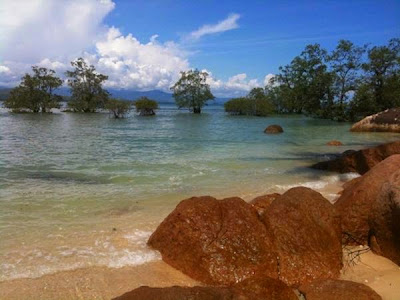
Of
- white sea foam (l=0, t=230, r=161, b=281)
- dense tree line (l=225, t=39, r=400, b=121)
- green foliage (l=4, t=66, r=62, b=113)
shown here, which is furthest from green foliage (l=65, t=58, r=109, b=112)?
white sea foam (l=0, t=230, r=161, b=281)

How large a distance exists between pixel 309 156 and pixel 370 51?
3172 cm

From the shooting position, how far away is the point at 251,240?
17.5 ft

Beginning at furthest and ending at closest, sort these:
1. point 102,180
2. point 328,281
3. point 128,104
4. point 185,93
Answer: point 185,93, point 128,104, point 102,180, point 328,281

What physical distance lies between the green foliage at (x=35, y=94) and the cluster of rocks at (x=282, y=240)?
65.1 m

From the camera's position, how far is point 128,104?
184 feet

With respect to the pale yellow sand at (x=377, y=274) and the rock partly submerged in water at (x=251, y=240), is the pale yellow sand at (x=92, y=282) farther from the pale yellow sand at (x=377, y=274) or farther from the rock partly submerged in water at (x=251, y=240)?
the pale yellow sand at (x=377, y=274)

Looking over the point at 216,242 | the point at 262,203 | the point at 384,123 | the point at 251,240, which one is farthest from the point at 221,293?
the point at 384,123

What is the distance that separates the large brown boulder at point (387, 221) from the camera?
537cm

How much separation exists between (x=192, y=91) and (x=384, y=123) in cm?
4198

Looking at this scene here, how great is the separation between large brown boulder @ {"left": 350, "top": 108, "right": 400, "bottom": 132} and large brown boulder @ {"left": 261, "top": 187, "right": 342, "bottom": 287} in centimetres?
2866

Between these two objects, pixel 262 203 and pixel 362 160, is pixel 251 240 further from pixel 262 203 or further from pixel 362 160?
pixel 362 160

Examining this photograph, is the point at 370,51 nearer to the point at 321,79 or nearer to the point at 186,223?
the point at 321,79

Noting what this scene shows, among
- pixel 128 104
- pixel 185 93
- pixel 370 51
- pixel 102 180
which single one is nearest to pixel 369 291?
pixel 102 180

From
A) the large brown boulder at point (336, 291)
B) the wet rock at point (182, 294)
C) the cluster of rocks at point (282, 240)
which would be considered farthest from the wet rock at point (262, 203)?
the wet rock at point (182, 294)
